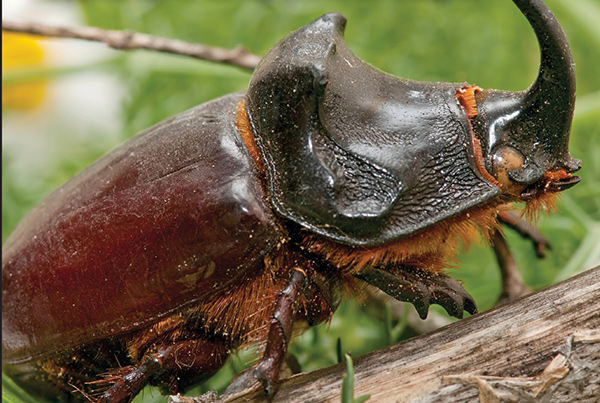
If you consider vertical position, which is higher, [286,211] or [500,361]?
[286,211]

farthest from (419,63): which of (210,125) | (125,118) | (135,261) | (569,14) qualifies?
(135,261)

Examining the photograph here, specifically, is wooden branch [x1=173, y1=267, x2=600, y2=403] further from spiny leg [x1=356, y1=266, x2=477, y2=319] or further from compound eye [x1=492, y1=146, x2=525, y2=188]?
compound eye [x1=492, y1=146, x2=525, y2=188]

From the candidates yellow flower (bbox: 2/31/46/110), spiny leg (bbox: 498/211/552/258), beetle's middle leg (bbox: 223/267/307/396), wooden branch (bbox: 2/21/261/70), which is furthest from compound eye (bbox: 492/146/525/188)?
yellow flower (bbox: 2/31/46/110)

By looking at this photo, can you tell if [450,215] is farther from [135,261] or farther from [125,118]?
[125,118]

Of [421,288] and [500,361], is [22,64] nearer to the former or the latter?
[421,288]

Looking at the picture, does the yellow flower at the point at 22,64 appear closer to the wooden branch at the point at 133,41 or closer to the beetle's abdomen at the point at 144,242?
the wooden branch at the point at 133,41

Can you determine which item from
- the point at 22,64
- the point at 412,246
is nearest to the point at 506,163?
the point at 412,246

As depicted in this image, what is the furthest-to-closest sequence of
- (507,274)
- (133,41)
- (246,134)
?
(133,41) → (507,274) → (246,134)
